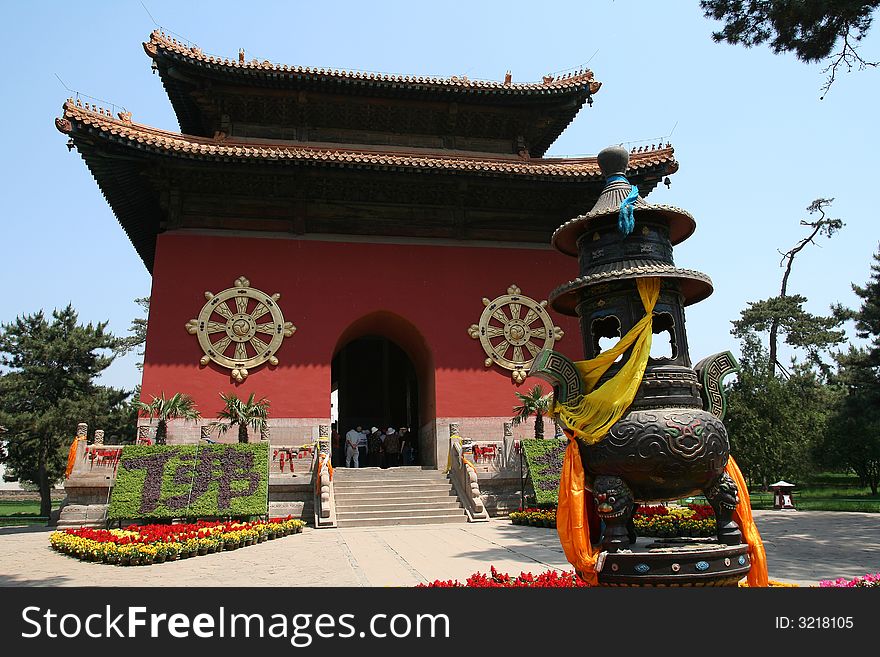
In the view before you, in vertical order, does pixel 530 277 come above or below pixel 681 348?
above

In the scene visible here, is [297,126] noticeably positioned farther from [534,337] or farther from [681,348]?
[681,348]

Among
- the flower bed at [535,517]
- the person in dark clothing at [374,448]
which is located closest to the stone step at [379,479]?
the flower bed at [535,517]

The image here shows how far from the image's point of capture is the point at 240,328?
12.7 m

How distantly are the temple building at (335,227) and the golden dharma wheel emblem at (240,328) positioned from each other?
35 mm

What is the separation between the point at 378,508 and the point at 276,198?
23.0ft

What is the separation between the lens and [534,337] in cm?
1376

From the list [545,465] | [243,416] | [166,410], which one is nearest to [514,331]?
[545,465]

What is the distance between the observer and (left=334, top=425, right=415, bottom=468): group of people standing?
1448 cm

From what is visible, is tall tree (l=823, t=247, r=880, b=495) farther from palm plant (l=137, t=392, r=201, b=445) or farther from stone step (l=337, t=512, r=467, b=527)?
palm plant (l=137, t=392, r=201, b=445)

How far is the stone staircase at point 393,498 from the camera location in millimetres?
10273
